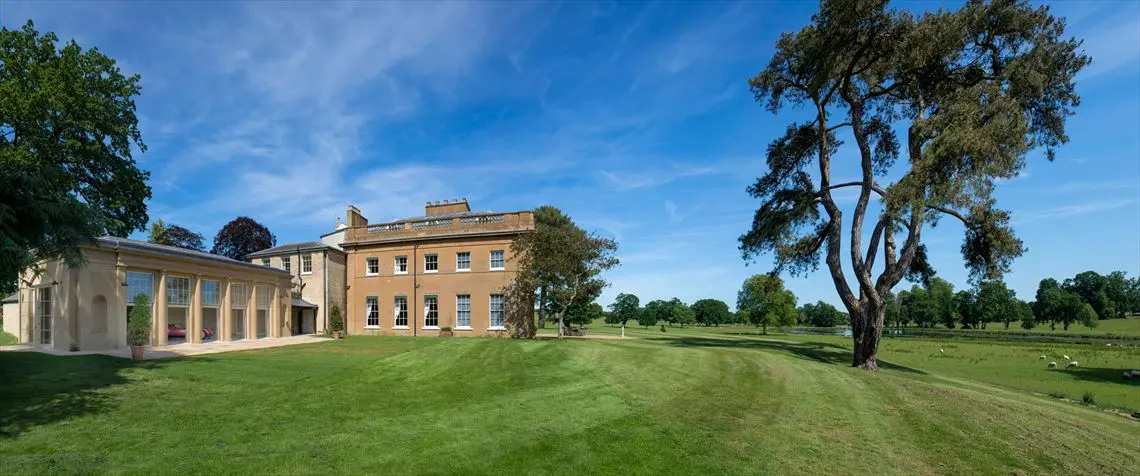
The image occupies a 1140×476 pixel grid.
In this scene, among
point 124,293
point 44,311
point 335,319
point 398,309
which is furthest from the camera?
point 398,309

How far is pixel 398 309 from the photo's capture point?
3212 centimetres

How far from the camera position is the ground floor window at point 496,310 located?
97.2 ft

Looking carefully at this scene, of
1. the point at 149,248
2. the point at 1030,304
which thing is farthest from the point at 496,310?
the point at 1030,304

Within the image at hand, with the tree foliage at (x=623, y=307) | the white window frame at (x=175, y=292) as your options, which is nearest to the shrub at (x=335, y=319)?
the white window frame at (x=175, y=292)

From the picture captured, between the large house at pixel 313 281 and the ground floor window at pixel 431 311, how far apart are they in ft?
21.6

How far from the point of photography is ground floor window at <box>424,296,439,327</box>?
31250 mm

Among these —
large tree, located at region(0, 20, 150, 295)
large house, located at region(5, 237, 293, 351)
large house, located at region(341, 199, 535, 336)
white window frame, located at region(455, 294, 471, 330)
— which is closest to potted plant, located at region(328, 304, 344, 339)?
large house, located at region(341, 199, 535, 336)

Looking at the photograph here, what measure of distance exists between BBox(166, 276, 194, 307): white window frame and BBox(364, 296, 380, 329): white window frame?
33.8 feet

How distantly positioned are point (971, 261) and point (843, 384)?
1424 cm

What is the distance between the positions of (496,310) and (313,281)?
12.9 m

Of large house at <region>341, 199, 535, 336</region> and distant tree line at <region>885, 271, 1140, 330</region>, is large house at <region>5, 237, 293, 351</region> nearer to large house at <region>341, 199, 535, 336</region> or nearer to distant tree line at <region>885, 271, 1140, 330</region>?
large house at <region>341, 199, 535, 336</region>

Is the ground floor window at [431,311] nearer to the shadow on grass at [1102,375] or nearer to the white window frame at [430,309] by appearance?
the white window frame at [430,309]

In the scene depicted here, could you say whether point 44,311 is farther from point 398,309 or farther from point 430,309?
point 430,309

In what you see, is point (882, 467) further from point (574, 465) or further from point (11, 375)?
point (11, 375)
